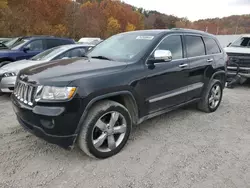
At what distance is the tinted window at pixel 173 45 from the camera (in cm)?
376

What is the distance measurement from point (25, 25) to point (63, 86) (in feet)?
87.3

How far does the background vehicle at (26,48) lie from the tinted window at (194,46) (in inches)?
213

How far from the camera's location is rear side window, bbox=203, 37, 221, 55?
4807 mm

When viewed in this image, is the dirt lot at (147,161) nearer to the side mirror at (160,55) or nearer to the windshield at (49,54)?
the side mirror at (160,55)

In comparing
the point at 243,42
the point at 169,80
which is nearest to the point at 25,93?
the point at 169,80

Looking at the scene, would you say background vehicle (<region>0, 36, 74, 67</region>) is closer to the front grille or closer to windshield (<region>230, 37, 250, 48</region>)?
the front grille

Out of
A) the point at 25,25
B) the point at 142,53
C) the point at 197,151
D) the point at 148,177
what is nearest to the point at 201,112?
the point at 197,151

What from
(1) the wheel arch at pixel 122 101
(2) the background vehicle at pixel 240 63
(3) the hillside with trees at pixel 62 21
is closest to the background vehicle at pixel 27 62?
(1) the wheel arch at pixel 122 101

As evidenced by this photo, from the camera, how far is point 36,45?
7.83 meters

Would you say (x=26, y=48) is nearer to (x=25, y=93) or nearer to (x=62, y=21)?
(x=25, y=93)

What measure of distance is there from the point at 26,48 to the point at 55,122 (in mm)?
5610

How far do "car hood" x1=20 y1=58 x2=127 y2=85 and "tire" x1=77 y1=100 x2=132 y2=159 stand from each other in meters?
0.43

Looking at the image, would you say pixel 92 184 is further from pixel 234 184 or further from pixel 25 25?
pixel 25 25

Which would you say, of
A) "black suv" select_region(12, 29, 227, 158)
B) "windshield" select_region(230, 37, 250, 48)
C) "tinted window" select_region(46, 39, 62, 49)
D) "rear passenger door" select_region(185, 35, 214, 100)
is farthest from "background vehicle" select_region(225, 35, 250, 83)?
"tinted window" select_region(46, 39, 62, 49)
